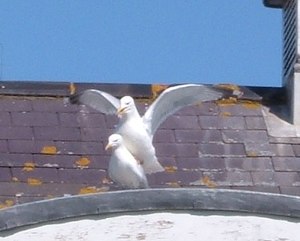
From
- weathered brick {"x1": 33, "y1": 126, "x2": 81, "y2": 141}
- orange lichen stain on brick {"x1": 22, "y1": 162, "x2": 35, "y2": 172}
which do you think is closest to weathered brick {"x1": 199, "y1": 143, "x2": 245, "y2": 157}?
weathered brick {"x1": 33, "y1": 126, "x2": 81, "y2": 141}

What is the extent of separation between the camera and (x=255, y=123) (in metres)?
18.0

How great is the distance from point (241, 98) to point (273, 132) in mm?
460

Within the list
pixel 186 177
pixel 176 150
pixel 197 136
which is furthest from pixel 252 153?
pixel 186 177

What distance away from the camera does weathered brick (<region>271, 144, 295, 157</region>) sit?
691 inches

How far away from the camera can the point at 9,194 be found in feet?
54.6

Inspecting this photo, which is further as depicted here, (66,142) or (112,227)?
(66,142)

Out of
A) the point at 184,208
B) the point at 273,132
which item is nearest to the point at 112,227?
the point at 184,208

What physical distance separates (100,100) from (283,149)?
2.69 meters

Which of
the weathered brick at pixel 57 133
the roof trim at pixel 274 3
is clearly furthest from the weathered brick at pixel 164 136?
the roof trim at pixel 274 3

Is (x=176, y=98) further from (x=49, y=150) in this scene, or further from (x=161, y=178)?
(x=49, y=150)

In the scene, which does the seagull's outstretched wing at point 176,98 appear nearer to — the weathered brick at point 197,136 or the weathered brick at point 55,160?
the weathered brick at point 55,160

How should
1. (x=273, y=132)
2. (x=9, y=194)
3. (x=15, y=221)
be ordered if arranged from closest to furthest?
(x=15, y=221), (x=9, y=194), (x=273, y=132)

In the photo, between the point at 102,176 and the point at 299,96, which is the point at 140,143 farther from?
the point at 299,96

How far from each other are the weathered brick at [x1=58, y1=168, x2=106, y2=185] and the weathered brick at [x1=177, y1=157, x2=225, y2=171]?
643mm
